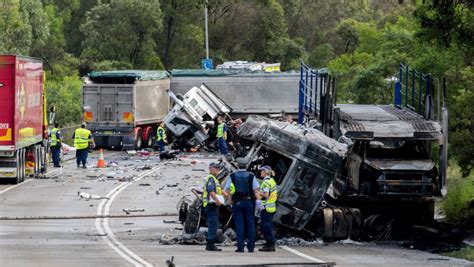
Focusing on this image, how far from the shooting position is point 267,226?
19.9 metres

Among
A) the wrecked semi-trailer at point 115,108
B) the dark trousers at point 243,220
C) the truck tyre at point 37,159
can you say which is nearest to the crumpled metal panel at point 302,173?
the dark trousers at point 243,220

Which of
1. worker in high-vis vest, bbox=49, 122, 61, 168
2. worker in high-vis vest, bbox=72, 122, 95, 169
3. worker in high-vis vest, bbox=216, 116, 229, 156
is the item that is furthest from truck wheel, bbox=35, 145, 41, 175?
worker in high-vis vest, bbox=216, 116, 229, 156

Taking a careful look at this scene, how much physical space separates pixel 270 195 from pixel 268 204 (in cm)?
17

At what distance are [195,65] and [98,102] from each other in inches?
1272

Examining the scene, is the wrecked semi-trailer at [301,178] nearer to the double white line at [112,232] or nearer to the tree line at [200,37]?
the double white line at [112,232]

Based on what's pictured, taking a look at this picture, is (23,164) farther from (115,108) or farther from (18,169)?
(115,108)

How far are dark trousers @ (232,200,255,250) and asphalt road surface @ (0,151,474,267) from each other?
0.31 m

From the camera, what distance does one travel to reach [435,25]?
23.5 metres

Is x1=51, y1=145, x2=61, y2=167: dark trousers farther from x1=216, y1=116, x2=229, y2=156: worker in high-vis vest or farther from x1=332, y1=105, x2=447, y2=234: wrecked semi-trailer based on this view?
x1=332, y1=105, x2=447, y2=234: wrecked semi-trailer

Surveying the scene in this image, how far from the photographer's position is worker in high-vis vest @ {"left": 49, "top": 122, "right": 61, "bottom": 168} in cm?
3856

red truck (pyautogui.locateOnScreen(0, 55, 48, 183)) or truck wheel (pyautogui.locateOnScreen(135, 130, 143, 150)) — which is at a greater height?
red truck (pyautogui.locateOnScreen(0, 55, 48, 183))

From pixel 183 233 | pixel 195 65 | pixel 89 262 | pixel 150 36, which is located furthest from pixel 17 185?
pixel 195 65

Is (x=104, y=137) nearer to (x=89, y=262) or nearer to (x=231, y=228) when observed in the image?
(x=231, y=228)

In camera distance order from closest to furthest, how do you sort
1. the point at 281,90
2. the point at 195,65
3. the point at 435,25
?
the point at 435,25 < the point at 281,90 < the point at 195,65
